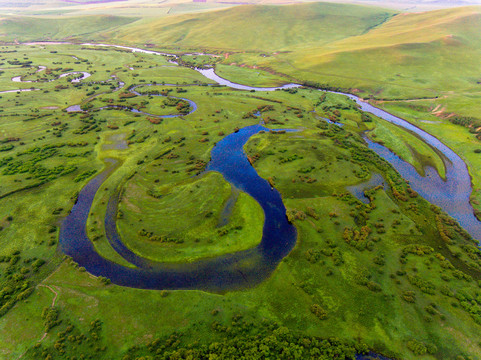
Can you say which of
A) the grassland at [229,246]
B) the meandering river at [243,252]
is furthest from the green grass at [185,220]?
the meandering river at [243,252]

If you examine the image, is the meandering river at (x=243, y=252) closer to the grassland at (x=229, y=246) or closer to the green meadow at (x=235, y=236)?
the green meadow at (x=235, y=236)

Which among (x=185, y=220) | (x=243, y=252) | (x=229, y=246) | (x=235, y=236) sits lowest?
(x=243, y=252)

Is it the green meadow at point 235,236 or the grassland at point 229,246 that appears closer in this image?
the green meadow at point 235,236

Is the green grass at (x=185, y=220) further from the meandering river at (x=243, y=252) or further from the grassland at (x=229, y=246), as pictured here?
the meandering river at (x=243, y=252)

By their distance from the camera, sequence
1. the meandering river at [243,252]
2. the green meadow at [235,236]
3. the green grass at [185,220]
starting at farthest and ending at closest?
the green grass at [185,220], the meandering river at [243,252], the green meadow at [235,236]

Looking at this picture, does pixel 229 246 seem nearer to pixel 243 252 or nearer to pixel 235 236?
A: pixel 235 236

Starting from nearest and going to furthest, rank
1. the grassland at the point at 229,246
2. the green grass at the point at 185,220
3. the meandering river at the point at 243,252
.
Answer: the grassland at the point at 229,246 < the meandering river at the point at 243,252 < the green grass at the point at 185,220

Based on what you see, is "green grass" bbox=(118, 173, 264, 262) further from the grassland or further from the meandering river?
the meandering river

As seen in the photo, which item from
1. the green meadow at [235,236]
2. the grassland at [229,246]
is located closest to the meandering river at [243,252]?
the green meadow at [235,236]

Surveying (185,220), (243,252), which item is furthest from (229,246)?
(185,220)

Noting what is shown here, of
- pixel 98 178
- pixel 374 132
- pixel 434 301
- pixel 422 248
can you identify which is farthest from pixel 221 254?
pixel 374 132

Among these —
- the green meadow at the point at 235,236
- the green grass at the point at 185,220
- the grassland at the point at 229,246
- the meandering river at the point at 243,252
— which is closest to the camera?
the green meadow at the point at 235,236
